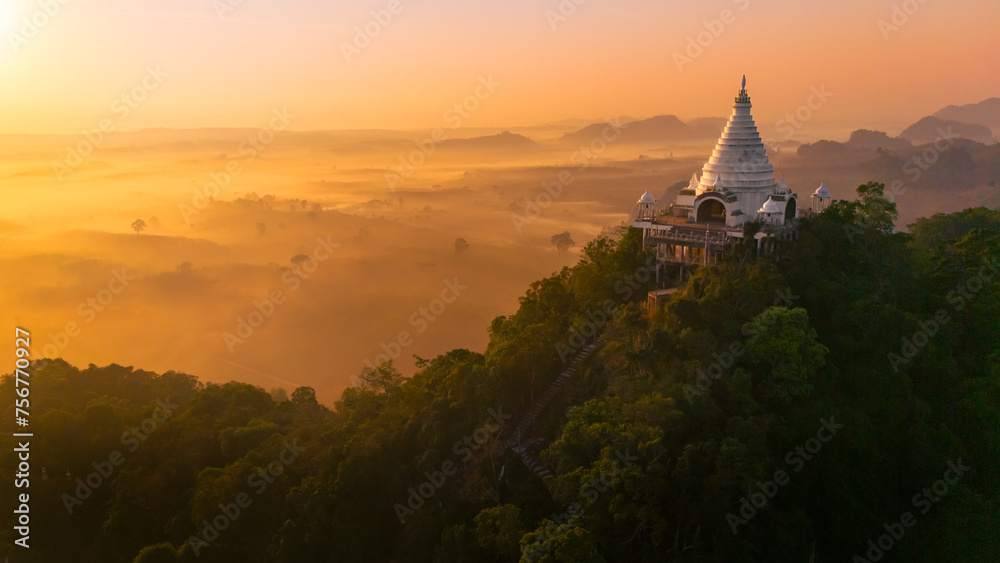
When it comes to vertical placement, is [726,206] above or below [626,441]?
above

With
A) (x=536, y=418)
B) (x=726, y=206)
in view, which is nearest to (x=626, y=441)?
(x=536, y=418)

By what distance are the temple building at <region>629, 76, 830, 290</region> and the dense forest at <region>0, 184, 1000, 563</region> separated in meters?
1.33

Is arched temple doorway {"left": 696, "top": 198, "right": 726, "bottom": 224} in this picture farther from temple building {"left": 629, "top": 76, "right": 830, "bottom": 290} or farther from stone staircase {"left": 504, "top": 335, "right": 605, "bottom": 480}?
stone staircase {"left": 504, "top": 335, "right": 605, "bottom": 480}

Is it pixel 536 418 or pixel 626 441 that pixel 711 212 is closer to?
pixel 536 418

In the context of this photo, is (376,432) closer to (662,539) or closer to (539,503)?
(539,503)

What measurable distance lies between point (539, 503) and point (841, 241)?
72.5 ft

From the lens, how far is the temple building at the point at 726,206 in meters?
38.2

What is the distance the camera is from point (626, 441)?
90.7 feet

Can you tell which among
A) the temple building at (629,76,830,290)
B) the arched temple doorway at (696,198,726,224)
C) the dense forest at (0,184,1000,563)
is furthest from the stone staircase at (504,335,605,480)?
the arched temple doorway at (696,198,726,224)

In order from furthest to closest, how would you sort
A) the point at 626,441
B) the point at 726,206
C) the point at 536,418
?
the point at 726,206 → the point at 536,418 → the point at 626,441

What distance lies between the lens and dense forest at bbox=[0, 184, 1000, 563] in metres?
27.8

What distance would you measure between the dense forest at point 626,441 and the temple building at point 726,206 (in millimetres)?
1334

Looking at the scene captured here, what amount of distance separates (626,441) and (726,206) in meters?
16.8

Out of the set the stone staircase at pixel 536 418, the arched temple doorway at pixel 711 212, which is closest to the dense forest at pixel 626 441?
the stone staircase at pixel 536 418
